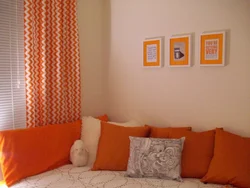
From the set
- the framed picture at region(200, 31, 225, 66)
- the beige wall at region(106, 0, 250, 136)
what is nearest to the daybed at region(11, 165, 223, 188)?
the beige wall at region(106, 0, 250, 136)

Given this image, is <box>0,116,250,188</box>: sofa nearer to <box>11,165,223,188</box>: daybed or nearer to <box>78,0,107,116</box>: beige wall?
<box>11,165,223,188</box>: daybed

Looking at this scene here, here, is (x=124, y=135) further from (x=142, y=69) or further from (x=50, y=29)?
(x=50, y=29)

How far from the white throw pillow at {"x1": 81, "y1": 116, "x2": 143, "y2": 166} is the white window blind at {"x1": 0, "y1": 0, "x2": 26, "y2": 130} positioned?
0.58m

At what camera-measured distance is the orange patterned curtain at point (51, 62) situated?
2.38 metres

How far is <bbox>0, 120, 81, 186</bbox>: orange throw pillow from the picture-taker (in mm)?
2082

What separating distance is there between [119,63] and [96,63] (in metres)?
0.29

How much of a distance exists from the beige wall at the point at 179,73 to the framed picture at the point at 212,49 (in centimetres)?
6

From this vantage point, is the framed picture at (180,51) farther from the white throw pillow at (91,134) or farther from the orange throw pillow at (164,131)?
the white throw pillow at (91,134)

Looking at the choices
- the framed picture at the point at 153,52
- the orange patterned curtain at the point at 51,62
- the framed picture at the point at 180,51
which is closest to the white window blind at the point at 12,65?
the orange patterned curtain at the point at 51,62

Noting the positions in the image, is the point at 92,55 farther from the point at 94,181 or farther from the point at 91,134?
the point at 94,181

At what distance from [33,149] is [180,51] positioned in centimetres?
160

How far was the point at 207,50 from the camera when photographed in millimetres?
2357

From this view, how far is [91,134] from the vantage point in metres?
2.55

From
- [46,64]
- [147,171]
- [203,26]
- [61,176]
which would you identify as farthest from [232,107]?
[46,64]
